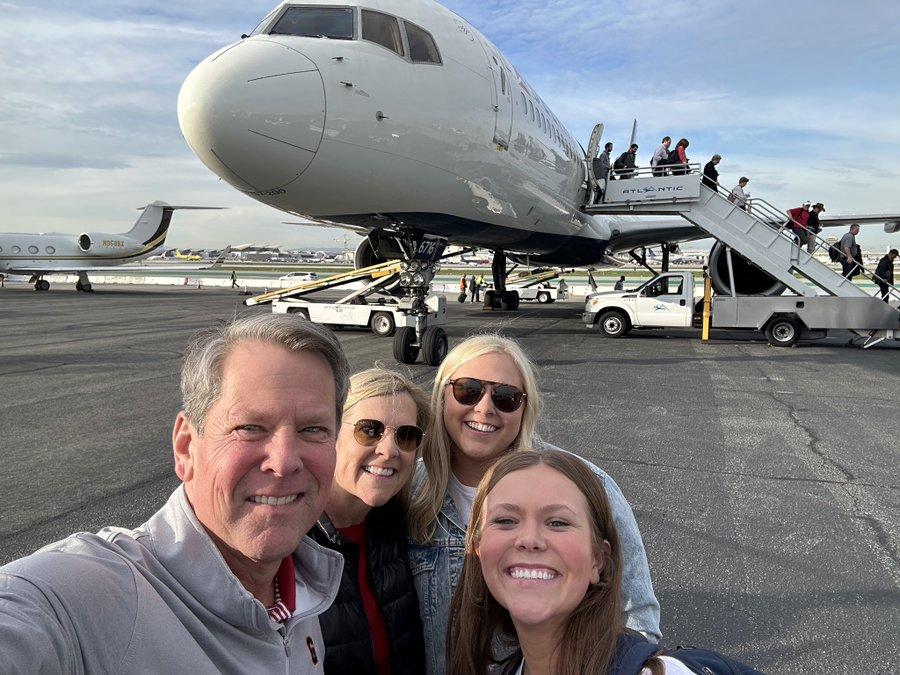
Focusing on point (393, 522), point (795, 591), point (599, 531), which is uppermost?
point (599, 531)

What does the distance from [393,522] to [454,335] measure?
44.0ft

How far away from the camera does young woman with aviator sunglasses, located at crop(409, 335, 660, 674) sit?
6.82 ft

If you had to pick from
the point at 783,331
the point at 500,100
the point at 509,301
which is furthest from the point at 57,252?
the point at 783,331

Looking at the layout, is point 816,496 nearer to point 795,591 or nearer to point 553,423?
point 795,591

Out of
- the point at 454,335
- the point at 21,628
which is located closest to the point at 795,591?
the point at 21,628

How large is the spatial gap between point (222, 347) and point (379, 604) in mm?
944

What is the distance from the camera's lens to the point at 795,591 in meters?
3.40

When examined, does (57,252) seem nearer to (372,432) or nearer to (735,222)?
(735,222)

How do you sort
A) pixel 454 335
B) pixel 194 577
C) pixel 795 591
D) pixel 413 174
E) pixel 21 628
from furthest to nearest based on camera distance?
1. pixel 454 335
2. pixel 413 174
3. pixel 795 591
4. pixel 194 577
5. pixel 21 628

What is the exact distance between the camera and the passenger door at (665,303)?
48.9ft

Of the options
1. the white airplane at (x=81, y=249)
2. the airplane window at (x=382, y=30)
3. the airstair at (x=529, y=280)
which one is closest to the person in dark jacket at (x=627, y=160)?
the airplane window at (x=382, y=30)

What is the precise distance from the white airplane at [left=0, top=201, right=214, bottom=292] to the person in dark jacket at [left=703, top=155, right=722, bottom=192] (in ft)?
100

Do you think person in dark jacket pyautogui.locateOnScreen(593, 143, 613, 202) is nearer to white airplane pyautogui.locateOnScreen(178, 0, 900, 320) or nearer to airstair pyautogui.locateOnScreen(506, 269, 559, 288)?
white airplane pyautogui.locateOnScreen(178, 0, 900, 320)

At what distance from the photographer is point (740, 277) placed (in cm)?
1645
